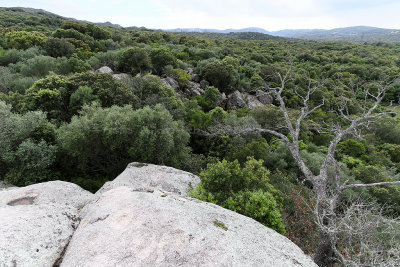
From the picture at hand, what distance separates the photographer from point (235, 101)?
46031 mm

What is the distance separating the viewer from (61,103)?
2367 centimetres

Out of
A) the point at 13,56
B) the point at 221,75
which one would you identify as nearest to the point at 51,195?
the point at 13,56

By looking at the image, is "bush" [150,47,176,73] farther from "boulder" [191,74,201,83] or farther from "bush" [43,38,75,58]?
"bush" [43,38,75,58]

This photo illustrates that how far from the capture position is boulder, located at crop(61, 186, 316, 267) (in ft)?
19.0

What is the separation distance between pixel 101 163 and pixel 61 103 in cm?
965

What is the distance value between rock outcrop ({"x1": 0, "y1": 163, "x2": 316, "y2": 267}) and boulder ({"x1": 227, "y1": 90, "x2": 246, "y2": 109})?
38.5 metres

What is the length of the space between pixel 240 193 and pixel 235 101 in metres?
36.6

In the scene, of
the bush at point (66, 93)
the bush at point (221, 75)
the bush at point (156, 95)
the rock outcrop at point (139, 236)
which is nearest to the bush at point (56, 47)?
the bush at point (66, 93)

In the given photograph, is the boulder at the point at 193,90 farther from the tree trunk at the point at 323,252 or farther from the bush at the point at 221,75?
the tree trunk at the point at 323,252

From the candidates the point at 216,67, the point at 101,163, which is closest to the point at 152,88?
the point at 101,163

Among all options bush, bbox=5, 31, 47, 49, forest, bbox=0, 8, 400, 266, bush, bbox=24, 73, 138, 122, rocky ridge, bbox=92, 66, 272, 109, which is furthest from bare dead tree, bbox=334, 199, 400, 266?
bush, bbox=5, 31, 47, 49

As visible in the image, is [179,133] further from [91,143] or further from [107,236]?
[107,236]

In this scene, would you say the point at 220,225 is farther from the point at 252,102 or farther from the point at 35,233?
the point at 252,102

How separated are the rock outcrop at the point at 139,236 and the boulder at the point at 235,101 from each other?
126ft
